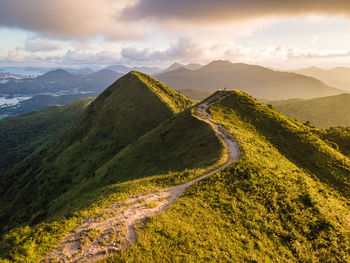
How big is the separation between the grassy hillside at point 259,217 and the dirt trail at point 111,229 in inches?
62.1

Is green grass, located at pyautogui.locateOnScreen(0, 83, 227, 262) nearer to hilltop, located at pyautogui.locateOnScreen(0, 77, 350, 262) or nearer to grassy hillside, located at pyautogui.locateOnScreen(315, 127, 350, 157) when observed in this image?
hilltop, located at pyautogui.locateOnScreen(0, 77, 350, 262)

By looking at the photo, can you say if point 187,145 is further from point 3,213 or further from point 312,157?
point 3,213

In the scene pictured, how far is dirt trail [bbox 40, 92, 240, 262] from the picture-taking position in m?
14.9

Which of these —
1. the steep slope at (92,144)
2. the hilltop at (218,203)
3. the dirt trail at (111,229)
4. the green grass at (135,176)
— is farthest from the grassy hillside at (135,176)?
the steep slope at (92,144)

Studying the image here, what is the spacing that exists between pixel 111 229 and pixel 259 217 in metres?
17.8

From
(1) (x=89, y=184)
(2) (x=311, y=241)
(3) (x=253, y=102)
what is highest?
(3) (x=253, y=102)

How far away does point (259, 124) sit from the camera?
47.8 meters

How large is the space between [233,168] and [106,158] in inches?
2429

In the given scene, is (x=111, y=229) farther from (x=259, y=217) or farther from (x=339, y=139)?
(x=339, y=139)

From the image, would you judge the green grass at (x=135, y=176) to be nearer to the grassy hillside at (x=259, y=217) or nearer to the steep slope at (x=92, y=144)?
the grassy hillside at (x=259, y=217)

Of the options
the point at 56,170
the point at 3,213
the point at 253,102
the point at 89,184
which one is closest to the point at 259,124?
the point at 253,102

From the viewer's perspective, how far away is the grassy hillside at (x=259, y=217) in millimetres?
15750

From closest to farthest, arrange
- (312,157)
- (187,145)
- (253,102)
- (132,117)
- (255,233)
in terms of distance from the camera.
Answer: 1. (255,233)
2. (312,157)
3. (187,145)
4. (253,102)
5. (132,117)

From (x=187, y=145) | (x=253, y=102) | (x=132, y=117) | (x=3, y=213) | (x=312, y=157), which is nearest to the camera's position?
(x=312, y=157)
